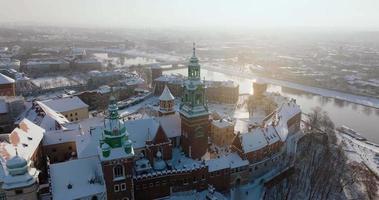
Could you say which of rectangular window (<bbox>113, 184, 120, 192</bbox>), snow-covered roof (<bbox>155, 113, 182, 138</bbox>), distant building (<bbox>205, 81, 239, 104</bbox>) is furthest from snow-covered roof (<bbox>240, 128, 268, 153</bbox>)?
distant building (<bbox>205, 81, 239, 104</bbox>)

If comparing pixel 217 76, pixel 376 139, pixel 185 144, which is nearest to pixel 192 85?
pixel 185 144

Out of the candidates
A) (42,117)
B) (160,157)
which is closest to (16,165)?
(160,157)

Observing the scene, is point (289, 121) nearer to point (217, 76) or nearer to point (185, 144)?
point (185, 144)

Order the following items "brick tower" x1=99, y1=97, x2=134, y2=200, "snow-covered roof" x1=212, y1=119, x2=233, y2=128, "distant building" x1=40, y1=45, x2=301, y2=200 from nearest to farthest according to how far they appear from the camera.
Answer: "brick tower" x1=99, y1=97, x2=134, y2=200 < "distant building" x1=40, y1=45, x2=301, y2=200 < "snow-covered roof" x1=212, y1=119, x2=233, y2=128

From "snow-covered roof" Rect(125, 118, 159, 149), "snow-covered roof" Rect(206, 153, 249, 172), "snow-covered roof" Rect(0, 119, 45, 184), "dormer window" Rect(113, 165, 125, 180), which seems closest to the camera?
"dormer window" Rect(113, 165, 125, 180)

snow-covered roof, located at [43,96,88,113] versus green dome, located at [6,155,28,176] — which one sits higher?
green dome, located at [6,155,28,176]

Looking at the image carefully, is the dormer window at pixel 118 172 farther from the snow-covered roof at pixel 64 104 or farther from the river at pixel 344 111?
the river at pixel 344 111

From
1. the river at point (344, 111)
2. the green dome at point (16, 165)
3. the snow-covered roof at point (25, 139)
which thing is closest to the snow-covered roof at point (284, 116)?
the river at point (344, 111)

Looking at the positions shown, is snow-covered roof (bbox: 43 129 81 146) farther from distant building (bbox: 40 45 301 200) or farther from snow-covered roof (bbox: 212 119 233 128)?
snow-covered roof (bbox: 212 119 233 128)
